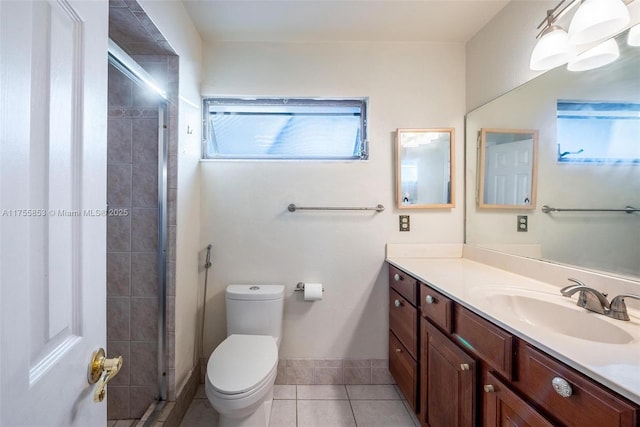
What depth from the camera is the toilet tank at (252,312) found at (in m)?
1.73

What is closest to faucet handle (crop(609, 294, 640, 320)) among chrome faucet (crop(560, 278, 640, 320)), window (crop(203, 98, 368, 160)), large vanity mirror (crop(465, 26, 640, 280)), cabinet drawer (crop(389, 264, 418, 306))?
chrome faucet (crop(560, 278, 640, 320))

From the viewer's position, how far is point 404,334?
1645mm

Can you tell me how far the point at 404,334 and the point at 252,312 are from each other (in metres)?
0.94

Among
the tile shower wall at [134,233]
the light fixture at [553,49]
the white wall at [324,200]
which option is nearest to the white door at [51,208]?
the tile shower wall at [134,233]

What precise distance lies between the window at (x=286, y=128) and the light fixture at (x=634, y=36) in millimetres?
1282

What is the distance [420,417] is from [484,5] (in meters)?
2.34

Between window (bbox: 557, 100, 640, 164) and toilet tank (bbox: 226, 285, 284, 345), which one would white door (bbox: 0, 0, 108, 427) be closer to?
toilet tank (bbox: 226, 285, 284, 345)

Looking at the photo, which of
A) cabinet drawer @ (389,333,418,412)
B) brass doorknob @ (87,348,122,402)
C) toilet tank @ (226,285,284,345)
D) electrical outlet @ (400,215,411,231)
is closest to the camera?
brass doorknob @ (87,348,122,402)

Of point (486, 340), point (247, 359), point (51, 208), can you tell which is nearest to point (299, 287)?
point (247, 359)

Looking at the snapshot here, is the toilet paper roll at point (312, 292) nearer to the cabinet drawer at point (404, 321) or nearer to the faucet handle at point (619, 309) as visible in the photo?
the cabinet drawer at point (404, 321)

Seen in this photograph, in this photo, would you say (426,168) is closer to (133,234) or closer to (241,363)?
(241,363)

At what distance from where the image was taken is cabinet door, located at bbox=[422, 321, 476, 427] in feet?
3.46

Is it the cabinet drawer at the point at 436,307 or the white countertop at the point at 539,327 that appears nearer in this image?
the white countertop at the point at 539,327

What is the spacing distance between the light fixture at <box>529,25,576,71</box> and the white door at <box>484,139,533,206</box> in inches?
14.8
